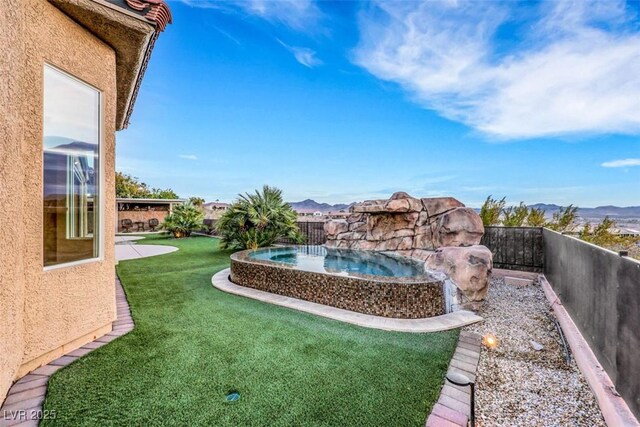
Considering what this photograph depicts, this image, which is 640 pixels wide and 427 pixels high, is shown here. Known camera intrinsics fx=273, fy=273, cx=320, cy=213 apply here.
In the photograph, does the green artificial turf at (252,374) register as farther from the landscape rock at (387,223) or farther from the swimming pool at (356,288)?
the landscape rock at (387,223)

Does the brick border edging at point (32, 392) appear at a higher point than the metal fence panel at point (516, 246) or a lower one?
lower

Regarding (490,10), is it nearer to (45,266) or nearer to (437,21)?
(437,21)

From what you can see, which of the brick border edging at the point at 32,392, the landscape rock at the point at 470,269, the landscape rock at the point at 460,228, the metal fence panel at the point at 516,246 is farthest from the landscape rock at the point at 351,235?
the brick border edging at the point at 32,392

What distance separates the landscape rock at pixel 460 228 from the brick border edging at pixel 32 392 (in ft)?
30.9

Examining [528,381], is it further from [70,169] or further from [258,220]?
[258,220]

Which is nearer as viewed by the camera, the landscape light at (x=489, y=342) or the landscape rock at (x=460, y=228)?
the landscape light at (x=489, y=342)

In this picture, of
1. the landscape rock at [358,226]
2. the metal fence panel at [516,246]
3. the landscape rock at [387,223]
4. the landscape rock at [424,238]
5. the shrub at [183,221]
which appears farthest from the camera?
the shrub at [183,221]

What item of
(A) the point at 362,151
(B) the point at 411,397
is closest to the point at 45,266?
(B) the point at 411,397

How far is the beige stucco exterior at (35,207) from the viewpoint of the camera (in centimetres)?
255

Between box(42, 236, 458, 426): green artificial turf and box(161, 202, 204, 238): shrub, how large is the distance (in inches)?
590

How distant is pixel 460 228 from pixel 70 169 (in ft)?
32.8

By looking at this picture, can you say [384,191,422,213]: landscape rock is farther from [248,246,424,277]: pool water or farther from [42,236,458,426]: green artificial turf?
[42,236,458,426]: green artificial turf

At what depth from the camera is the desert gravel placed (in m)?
2.70

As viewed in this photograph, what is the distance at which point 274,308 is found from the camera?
5449 millimetres
